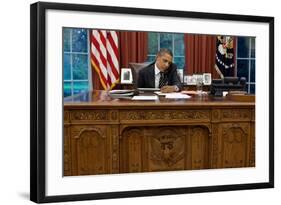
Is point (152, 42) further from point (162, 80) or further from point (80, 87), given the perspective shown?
point (80, 87)

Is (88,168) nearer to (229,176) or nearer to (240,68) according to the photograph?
(229,176)

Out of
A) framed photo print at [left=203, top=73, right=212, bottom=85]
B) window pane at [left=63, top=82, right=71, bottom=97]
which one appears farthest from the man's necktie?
window pane at [left=63, top=82, right=71, bottom=97]

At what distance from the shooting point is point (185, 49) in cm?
349

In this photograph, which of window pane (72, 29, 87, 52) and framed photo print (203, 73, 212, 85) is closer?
window pane (72, 29, 87, 52)

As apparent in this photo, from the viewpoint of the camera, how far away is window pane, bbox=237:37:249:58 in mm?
3617

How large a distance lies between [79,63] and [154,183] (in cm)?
82

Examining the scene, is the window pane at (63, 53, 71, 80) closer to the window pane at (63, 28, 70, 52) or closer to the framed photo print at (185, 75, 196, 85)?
the window pane at (63, 28, 70, 52)

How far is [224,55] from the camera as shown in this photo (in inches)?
139

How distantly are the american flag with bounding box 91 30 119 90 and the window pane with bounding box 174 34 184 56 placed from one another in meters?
0.35

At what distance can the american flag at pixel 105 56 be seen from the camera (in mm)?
3316

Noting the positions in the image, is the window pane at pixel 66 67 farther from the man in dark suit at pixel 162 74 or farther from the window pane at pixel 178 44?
the window pane at pixel 178 44

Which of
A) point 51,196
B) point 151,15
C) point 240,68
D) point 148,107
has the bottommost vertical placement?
point 51,196

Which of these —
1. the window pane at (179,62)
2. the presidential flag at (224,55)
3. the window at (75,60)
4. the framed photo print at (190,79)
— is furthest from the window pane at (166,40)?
the window at (75,60)

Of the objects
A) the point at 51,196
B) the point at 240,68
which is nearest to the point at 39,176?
the point at 51,196
